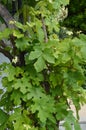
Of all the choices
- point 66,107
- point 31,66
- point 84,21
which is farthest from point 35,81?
point 84,21

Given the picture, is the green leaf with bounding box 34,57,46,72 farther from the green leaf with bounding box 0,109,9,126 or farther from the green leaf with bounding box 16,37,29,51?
the green leaf with bounding box 0,109,9,126

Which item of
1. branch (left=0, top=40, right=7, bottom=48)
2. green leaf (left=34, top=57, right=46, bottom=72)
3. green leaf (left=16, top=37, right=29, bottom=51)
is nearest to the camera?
green leaf (left=34, top=57, right=46, bottom=72)

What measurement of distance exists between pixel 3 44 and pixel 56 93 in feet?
1.46

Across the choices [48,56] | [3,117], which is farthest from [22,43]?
[3,117]

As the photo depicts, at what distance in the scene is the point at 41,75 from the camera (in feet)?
6.84

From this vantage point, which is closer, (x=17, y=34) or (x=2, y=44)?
(x=17, y=34)

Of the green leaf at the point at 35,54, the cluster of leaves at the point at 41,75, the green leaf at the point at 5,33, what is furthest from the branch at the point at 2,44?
the green leaf at the point at 35,54

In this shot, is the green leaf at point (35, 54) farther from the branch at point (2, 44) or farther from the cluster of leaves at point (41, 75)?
the branch at point (2, 44)

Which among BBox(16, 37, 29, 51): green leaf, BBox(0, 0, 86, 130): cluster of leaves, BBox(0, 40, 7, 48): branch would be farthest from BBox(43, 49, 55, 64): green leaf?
BBox(0, 40, 7, 48): branch

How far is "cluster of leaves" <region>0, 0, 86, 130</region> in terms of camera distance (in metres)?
1.96

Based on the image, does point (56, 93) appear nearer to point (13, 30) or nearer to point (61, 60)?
point (61, 60)

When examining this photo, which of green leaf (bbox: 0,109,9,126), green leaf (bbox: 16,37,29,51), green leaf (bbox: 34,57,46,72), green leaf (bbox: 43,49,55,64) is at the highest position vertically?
green leaf (bbox: 16,37,29,51)

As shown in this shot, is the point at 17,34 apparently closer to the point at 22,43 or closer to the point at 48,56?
the point at 22,43

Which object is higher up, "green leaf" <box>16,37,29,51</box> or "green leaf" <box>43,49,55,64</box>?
"green leaf" <box>16,37,29,51</box>
